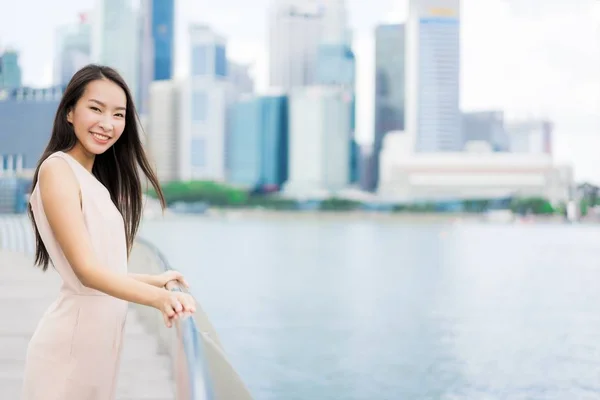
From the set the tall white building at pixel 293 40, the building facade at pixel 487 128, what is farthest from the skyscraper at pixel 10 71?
the building facade at pixel 487 128

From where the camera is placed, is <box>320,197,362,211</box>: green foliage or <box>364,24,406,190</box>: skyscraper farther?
<box>364,24,406,190</box>: skyscraper

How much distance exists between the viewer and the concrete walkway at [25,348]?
8.89 feet

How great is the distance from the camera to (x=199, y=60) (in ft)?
335

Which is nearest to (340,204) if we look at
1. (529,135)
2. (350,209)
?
(350,209)

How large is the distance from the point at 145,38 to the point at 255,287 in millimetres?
104819

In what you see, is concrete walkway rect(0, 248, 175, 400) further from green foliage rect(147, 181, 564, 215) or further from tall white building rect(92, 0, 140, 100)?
tall white building rect(92, 0, 140, 100)

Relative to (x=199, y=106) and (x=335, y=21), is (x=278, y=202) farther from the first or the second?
(x=335, y=21)

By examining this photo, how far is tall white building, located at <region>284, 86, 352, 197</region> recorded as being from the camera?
84.8m

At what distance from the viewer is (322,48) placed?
109m

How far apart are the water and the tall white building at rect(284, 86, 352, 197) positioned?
63.9 meters

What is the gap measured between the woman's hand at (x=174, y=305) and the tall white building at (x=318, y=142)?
79.6 m

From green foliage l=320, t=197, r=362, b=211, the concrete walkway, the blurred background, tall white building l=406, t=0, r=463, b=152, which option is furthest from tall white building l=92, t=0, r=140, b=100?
the concrete walkway

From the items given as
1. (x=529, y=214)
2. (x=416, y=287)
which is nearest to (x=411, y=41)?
(x=529, y=214)

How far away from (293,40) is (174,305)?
379 feet
